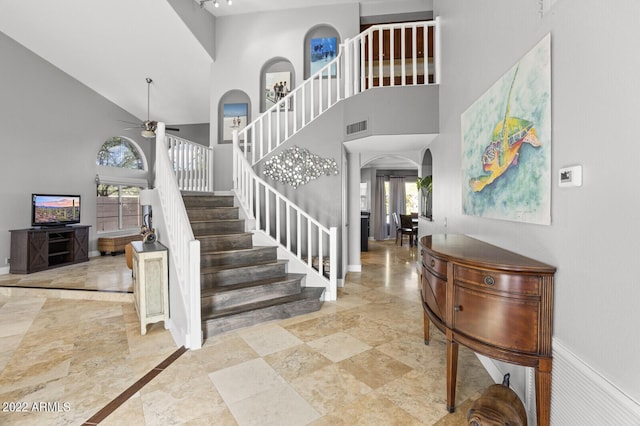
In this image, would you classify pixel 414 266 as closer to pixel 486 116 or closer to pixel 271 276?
pixel 271 276

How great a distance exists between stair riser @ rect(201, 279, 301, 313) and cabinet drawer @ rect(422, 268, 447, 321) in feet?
5.99

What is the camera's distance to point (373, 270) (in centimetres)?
561

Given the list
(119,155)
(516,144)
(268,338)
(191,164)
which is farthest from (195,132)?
(516,144)

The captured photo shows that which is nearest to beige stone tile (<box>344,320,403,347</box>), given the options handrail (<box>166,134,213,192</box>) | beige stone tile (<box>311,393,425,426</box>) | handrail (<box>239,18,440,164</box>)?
beige stone tile (<box>311,393,425,426</box>)

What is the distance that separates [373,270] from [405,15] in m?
4.78

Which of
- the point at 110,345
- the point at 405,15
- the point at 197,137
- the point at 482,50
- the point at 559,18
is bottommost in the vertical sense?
the point at 110,345

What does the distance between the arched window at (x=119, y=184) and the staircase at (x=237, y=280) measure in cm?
461

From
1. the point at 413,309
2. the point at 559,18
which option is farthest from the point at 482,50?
the point at 413,309

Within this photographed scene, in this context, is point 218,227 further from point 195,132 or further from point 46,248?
point 195,132

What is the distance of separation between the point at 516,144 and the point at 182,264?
9.07 feet

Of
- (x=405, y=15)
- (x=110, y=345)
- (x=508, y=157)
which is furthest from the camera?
(x=405, y=15)

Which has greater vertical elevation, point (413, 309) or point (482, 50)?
point (482, 50)

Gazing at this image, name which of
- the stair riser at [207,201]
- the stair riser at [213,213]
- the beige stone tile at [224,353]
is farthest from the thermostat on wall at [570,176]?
the stair riser at [207,201]

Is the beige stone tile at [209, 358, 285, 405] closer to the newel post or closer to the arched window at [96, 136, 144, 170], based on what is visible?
the newel post
